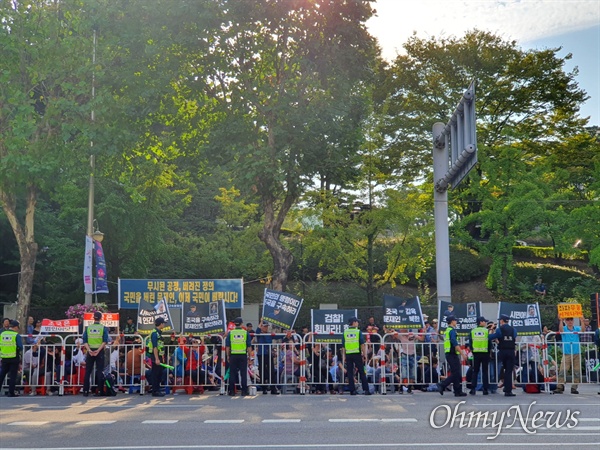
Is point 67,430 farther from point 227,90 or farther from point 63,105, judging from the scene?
point 227,90

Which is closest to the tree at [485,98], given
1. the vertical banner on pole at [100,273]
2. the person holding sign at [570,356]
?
the vertical banner on pole at [100,273]

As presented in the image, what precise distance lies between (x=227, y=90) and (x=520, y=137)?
59.4ft

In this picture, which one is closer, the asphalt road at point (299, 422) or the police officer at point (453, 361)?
the asphalt road at point (299, 422)

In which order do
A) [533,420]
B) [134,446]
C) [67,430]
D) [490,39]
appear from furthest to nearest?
1. [490,39]
2. [533,420]
3. [67,430]
4. [134,446]

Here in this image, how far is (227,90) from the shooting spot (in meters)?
31.9

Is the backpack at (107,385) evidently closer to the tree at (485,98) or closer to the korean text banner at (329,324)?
the korean text banner at (329,324)

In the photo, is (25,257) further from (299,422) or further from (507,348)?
(299,422)

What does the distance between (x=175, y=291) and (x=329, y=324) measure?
9.77m

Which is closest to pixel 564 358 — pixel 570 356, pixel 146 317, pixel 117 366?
pixel 570 356

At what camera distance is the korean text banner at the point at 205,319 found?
20.1 metres

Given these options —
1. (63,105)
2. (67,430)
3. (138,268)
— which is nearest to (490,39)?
(138,268)

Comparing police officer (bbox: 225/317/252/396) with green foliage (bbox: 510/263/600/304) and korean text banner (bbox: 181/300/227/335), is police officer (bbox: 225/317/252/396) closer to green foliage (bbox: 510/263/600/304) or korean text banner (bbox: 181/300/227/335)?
korean text banner (bbox: 181/300/227/335)
